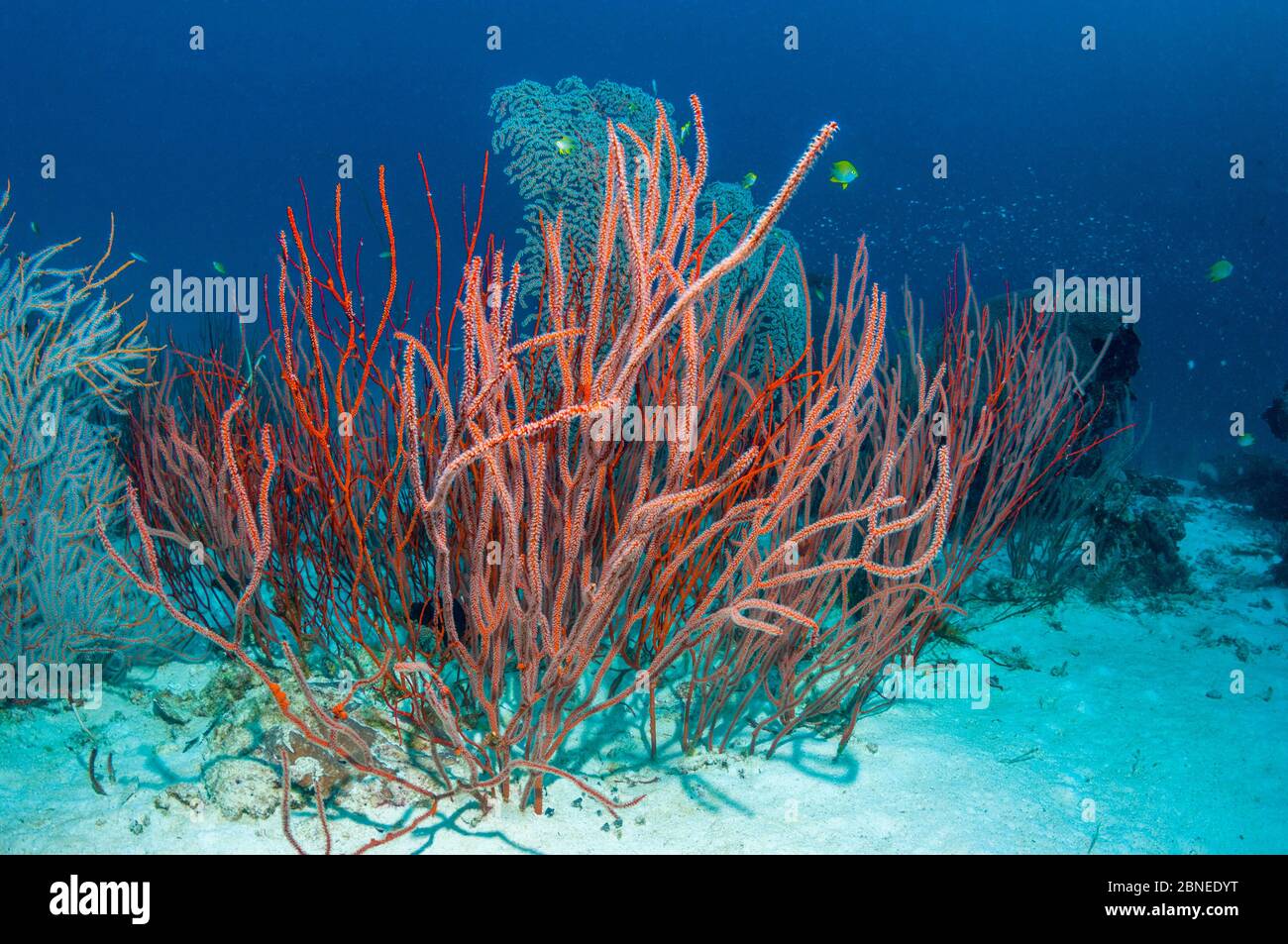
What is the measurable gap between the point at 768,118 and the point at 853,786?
246 ft

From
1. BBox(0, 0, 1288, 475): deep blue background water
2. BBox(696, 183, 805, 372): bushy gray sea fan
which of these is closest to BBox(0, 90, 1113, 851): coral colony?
BBox(696, 183, 805, 372): bushy gray sea fan

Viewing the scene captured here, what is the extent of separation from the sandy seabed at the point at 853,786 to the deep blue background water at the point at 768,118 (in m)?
45.8

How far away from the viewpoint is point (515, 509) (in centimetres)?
190

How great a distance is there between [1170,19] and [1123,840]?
241 feet

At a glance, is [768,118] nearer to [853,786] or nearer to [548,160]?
[548,160]

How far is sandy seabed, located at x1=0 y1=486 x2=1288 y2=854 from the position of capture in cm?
232

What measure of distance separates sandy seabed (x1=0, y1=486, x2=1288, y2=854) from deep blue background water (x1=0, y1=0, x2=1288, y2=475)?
150ft
